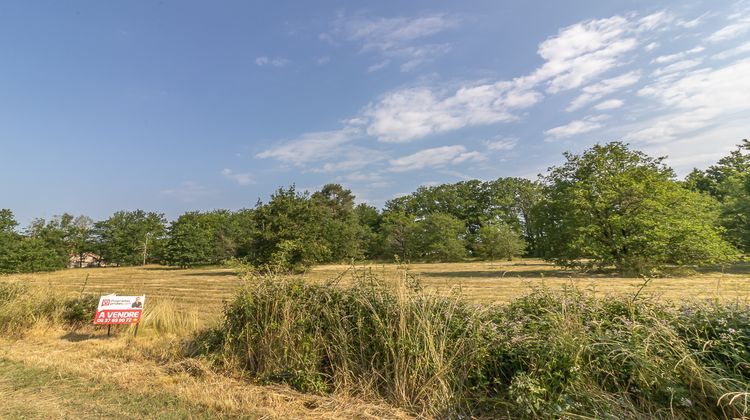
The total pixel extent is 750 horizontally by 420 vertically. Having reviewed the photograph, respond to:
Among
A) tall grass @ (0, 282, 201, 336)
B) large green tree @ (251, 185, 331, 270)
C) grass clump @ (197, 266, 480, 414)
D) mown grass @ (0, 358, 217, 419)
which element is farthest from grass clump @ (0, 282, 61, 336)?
large green tree @ (251, 185, 331, 270)

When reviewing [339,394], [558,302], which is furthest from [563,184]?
[339,394]

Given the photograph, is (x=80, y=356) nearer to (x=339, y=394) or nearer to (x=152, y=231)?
(x=339, y=394)

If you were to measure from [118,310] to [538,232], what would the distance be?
22.9 m

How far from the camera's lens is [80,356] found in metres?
5.52

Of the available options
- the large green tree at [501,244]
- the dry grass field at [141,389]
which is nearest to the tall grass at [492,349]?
the dry grass field at [141,389]

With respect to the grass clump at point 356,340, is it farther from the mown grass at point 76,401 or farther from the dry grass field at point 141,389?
the mown grass at point 76,401

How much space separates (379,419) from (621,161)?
2117cm

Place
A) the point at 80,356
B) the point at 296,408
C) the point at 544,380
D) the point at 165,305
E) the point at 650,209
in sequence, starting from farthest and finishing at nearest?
the point at 650,209
the point at 165,305
the point at 80,356
the point at 296,408
the point at 544,380

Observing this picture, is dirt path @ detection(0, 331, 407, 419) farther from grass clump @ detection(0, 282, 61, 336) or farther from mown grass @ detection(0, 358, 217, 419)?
grass clump @ detection(0, 282, 61, 336)

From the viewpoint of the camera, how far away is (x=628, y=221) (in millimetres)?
16469

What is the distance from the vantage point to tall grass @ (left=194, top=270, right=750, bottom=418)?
274cm

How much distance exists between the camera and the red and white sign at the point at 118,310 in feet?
21.1

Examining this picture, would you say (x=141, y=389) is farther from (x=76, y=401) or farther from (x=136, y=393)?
(x=76, y=401)

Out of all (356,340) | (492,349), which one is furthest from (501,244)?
(492,349)
